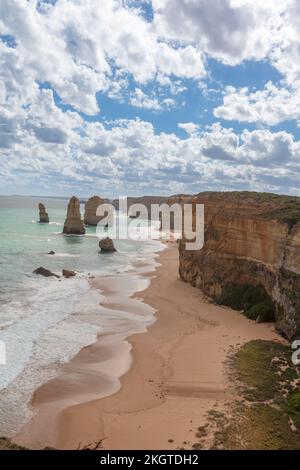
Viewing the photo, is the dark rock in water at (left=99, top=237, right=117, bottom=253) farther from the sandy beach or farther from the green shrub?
the green shrub

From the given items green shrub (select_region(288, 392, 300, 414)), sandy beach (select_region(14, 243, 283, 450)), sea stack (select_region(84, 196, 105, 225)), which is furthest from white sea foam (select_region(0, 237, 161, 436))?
sea stack (select_region(84, 196, 105, 225))

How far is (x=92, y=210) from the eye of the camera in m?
110

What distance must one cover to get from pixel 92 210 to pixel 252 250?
84.0m

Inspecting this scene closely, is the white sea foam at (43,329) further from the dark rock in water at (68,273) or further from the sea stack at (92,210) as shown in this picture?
the sea stack at (92,210)

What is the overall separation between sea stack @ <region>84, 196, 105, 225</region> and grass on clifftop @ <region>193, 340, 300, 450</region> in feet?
294

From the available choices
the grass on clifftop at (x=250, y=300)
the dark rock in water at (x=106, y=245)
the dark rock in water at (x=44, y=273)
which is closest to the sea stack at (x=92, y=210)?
the dark rock in water at (x=106, y=245)

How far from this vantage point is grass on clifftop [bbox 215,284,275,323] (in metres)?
26.0

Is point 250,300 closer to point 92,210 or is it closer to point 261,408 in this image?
point 261,408

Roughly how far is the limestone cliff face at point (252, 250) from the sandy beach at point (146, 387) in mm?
2634

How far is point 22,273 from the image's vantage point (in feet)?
139

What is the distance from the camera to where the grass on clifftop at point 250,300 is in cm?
2603

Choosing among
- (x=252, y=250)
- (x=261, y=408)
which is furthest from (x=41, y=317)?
(x=261, y=408)
